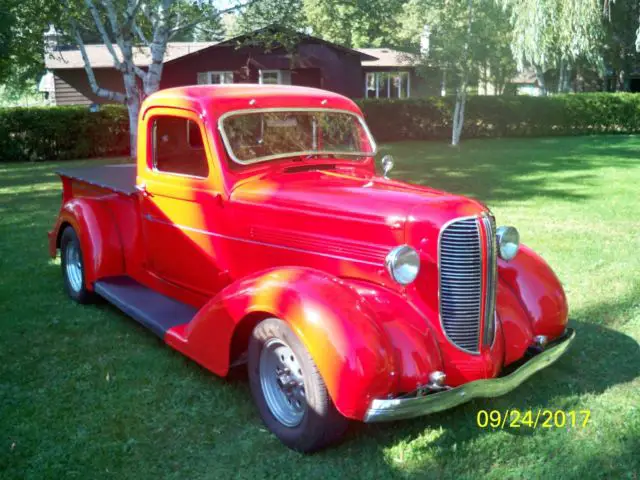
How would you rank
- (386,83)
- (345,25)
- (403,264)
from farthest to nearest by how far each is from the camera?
(345,25), (386,83), (403,264)

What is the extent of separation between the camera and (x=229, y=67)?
82.7ft

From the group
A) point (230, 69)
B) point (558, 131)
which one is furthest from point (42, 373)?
point (558, 131)

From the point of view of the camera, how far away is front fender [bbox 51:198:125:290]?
5.29 meters

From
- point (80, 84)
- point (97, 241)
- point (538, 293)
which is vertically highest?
point (80, 84)

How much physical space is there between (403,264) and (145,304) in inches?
88.2

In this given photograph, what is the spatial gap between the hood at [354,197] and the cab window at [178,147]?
1.60 ft

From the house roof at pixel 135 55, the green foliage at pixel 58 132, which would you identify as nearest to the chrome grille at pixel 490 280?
the green foliage at pixel 58 132

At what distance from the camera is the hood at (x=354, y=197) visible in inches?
139

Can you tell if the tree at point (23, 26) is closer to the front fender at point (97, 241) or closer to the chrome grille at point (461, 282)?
the front fender at point (97, 241)

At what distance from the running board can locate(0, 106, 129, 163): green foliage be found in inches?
545

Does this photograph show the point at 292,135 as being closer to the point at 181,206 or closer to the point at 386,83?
the point at 181,206

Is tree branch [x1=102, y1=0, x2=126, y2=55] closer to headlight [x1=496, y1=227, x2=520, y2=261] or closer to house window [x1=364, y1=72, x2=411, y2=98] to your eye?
headlight [x1=496, y1=227, x2=520, y2=261]

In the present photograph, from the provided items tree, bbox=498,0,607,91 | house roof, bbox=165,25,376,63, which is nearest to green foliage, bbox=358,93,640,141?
tree, bbox=498,0,607,91

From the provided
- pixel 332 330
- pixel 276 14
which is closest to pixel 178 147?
pixel 332 330
